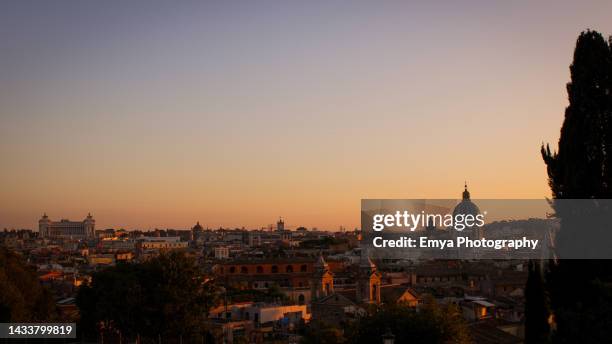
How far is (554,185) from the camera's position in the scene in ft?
53.1

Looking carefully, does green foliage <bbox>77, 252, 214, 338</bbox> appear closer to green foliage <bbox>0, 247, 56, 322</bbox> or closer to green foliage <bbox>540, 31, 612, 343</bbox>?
green foliage <bbox>0, 247, 56, 322</bbox>

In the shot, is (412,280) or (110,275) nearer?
(110,275)

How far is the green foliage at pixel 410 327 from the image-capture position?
62.9 feet

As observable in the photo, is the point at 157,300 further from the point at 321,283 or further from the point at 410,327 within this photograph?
the point at 321,283

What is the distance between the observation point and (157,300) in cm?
2352

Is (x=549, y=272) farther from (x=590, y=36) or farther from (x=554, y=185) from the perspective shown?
(x=590, y=36)

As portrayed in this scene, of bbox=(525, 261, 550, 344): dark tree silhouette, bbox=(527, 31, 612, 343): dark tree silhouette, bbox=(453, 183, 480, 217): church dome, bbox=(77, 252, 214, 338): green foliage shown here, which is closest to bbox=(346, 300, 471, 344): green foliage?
bbox=(525, 261, 550, 344): dark tree silhouette

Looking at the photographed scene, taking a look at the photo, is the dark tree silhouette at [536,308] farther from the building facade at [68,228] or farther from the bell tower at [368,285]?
the building facade at [68,228]

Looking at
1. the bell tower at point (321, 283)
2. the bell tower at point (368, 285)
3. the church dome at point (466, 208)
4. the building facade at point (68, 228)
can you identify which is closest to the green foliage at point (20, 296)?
the bell tower at point (368, 285)

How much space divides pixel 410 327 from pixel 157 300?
877 cm

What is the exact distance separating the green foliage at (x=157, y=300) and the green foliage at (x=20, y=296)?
96.9 inches

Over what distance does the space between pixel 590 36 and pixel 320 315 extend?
21.2 metres

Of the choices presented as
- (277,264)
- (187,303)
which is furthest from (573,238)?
(277,264)

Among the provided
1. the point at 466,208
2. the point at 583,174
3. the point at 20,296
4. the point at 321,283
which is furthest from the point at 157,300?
the point at 466,208
